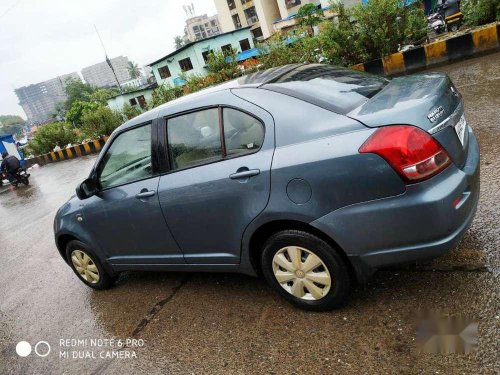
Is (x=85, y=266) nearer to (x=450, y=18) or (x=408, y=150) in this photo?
(x=408, y=150)

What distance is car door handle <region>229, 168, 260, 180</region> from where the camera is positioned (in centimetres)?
253

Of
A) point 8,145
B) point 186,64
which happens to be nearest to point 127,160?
point 8,145

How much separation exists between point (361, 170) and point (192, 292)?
6.83 ft

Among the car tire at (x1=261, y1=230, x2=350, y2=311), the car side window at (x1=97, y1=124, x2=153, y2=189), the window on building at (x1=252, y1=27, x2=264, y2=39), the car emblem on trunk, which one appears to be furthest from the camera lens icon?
the window on building at (x1=252, y1=27, x2=264, y2=39)

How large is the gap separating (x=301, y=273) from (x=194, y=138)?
49.8 inches

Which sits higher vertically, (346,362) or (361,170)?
(361,170)

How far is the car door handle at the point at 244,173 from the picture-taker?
99.4 inches

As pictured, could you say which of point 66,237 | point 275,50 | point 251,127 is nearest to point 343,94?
point 251,127

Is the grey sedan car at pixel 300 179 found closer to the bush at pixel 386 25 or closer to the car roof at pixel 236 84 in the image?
the car roof at pixel 236 84

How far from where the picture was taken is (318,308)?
2.72 m

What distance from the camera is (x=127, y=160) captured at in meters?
3.47

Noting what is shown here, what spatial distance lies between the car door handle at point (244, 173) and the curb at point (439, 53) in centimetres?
898

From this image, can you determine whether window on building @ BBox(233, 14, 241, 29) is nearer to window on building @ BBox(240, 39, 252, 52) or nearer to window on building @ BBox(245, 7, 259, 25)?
window on building @ BBox(245, 7, 259, 25)

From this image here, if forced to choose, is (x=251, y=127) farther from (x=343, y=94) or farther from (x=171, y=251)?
(x=171, y=251)
